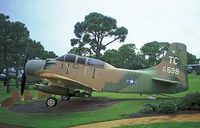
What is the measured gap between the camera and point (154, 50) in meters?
76.2

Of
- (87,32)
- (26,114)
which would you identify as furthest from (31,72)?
(87,32)

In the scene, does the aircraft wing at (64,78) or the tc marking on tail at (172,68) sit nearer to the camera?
the aircraft wing at (64,78)

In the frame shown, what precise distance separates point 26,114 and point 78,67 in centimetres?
432

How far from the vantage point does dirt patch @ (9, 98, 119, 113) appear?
65.7 ft

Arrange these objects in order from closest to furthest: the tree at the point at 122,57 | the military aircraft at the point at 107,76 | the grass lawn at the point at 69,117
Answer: the grass lawn at the point at 69,117 < the military aircraft at the point at 107,76 < the tree at the point at 122,57

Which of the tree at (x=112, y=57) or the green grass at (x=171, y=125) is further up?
the tree at (x=112, y=57)

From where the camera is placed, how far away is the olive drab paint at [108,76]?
21.0 m

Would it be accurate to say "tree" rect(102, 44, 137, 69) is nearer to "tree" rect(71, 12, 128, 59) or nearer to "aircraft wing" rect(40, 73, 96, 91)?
"tree" rect(71, 12, 128, 59)

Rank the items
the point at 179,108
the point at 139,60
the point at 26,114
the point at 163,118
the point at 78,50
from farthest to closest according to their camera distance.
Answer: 1. the point at 139,60
2. the point at 78,50
3. the point at 26,114
4. the point at 179,108
5. the point at 163,118

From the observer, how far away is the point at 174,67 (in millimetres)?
21609

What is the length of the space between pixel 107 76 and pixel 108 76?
0.06 metres

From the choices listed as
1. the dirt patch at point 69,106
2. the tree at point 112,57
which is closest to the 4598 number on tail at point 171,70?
the dirt patch at point 69,106

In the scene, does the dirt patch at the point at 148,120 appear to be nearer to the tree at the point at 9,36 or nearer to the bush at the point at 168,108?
the bush at the point at 168,108

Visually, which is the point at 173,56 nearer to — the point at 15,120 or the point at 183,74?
the point at 183,74
